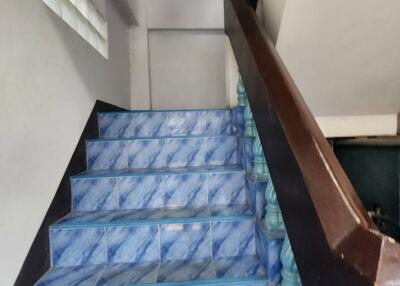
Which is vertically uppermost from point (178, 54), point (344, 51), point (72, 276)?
point (178, 54)

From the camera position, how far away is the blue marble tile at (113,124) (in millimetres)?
1927

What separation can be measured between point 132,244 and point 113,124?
3.19 feet

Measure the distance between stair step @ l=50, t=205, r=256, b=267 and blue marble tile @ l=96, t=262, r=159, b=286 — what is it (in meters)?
0.03

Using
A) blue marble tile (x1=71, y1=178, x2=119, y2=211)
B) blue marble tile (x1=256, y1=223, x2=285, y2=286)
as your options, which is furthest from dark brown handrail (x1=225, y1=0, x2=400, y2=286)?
blue marble tile (x1=71, y1=178, x2=119, y2=211)

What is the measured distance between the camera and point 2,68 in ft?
3.01

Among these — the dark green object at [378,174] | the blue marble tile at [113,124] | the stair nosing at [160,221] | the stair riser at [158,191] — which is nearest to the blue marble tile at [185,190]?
the stair riser at [158,191]

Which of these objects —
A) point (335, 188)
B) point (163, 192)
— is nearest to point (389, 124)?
point (163, 192)

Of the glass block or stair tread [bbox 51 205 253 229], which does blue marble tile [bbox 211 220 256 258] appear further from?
the glass block

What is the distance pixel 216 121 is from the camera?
1960 mm

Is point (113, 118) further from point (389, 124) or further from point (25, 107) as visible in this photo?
point (389, 124)

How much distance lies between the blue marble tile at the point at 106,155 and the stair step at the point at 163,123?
26cm

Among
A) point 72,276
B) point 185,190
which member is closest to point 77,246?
point 72,276

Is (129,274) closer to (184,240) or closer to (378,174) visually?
(184,240)

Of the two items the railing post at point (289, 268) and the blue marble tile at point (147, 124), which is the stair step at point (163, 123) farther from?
the railing post at point (289, 268)
